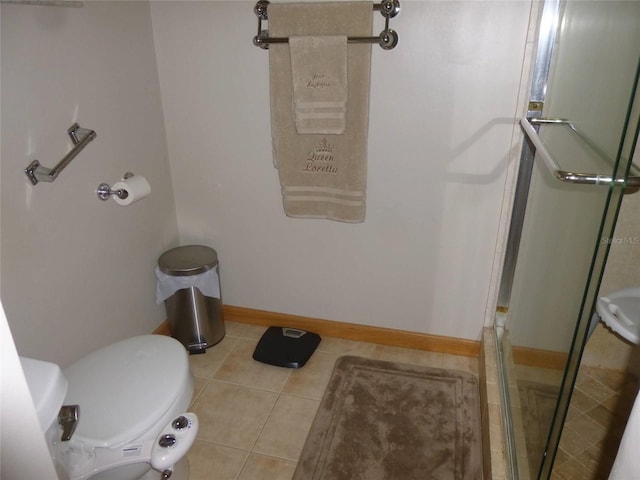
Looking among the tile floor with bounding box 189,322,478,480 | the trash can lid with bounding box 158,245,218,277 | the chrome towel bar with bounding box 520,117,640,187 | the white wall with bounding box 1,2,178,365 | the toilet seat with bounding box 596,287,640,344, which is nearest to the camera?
the chrome towel bar with bounding box 520,117,640,187

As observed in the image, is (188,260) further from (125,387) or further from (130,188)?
(125,387)

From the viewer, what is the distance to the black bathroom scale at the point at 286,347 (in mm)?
2195

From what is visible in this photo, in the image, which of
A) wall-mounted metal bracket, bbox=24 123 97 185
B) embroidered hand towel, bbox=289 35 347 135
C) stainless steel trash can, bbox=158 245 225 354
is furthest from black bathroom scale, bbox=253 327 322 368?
wall-mounted metal bracket, bbox=24 123 97 185

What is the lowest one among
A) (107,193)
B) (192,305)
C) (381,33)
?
(192,305)

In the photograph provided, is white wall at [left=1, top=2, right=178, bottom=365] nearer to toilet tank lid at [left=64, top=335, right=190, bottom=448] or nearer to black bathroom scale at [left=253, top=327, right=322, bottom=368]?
toilet tank lid at [left=64, top=335, right=190, bottom=448]

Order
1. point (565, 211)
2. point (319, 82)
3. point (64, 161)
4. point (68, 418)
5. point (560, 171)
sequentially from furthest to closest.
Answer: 1. point (319, 82)
2. point (64, 161)
3. point (565, 211)
4. point (560, 171)
5. point (68, 418)

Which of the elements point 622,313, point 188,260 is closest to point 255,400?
point 188,260

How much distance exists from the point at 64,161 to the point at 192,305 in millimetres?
897

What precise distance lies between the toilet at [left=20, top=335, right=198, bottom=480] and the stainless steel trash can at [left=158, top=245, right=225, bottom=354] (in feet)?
2.06

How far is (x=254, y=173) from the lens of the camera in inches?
85.3

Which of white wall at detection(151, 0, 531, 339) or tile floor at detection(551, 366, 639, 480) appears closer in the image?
tile floor at detection(551, 366, 639, 480)

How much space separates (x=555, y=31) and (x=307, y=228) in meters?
1.22

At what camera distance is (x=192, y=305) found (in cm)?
221

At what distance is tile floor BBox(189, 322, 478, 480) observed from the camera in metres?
1.73
